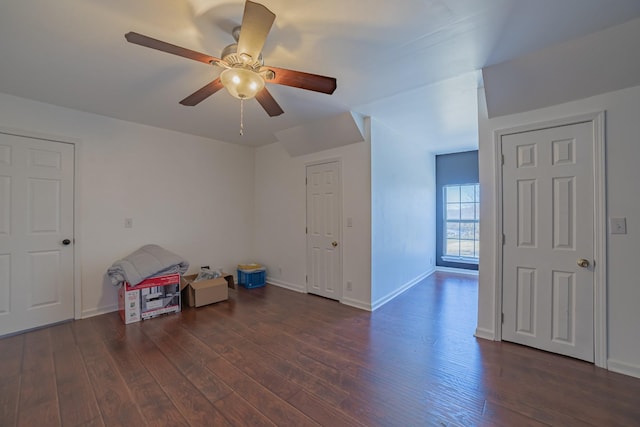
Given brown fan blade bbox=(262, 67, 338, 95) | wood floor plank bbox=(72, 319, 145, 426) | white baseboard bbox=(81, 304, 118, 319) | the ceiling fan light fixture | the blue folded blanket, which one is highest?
brown fan blade bbox=(262, 67, 338, 95)

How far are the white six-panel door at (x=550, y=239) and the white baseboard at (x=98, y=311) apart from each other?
4632mm

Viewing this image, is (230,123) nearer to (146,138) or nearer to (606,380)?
(146,138)

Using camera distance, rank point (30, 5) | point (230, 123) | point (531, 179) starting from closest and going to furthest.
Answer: point (30, 5), point (531, 179), point (230, 123)

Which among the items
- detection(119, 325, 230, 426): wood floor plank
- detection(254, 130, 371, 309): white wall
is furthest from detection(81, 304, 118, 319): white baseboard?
detection(254, 130, 371, 309): white wall

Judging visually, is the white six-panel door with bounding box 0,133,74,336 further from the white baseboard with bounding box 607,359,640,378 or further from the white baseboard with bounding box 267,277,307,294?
the white baseboard with bounding box 607,359,640,378

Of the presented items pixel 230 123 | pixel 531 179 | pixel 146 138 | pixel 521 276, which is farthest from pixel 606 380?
pixel 146 138

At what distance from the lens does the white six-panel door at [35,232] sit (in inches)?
108

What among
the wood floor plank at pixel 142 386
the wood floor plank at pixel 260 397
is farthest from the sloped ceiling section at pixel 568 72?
the wood floor plank at pixel 142 386

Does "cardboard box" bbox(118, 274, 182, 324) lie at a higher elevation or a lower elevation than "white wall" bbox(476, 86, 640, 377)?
lower

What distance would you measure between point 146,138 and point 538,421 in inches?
195

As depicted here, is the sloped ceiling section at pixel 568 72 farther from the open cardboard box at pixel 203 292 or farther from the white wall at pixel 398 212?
the open cardboard box at pixel 203 292

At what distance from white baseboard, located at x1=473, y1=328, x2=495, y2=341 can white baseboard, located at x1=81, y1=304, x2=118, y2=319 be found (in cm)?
440

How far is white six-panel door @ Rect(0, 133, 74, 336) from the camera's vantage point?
274 centimetres

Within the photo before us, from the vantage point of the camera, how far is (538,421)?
1.57 metres
